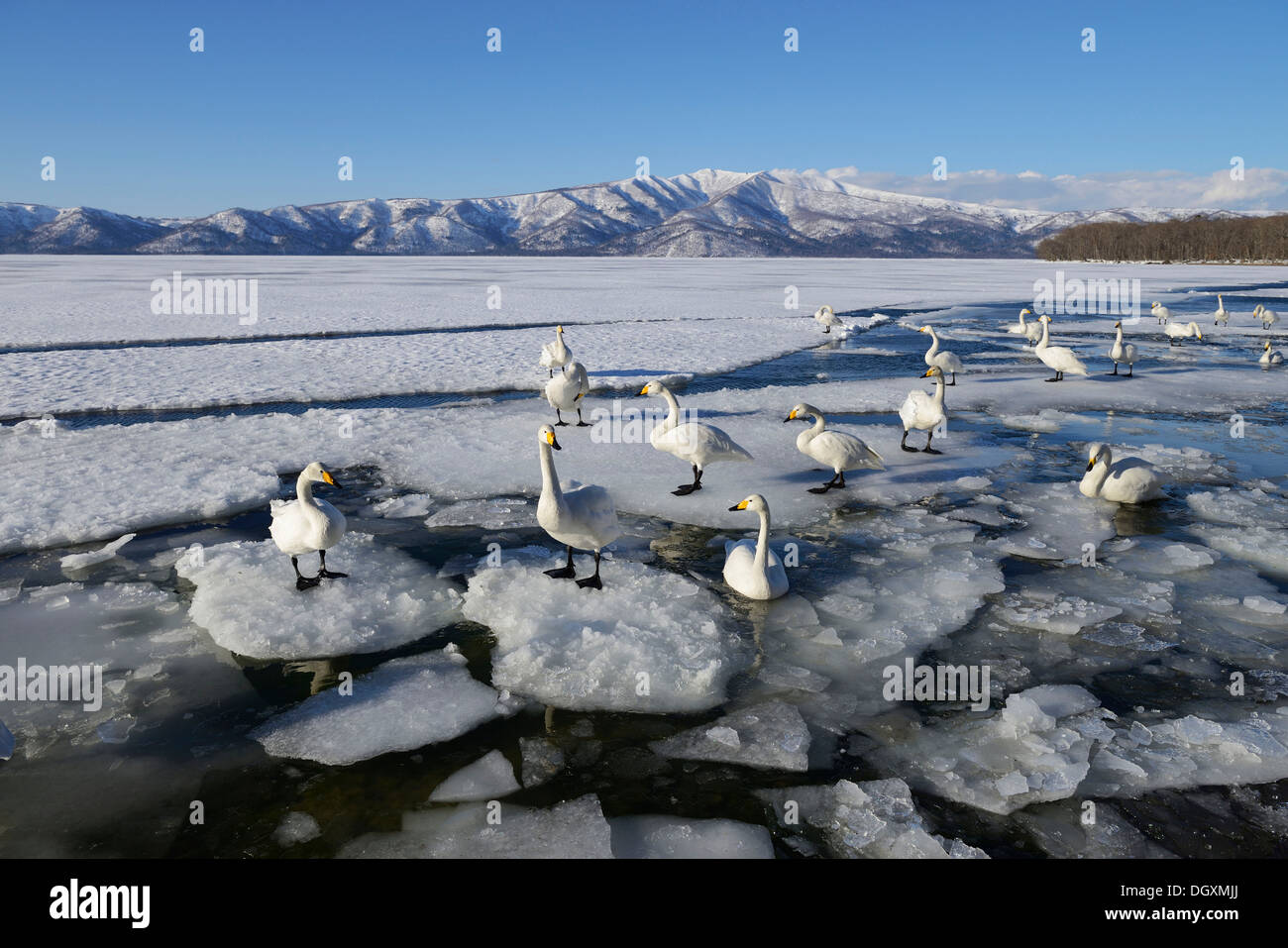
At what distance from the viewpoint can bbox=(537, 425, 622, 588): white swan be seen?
21.4 feet

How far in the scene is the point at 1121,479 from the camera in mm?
8891

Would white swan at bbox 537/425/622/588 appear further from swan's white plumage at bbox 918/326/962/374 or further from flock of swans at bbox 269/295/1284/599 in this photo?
swan's white plumage at bbox 918/326/962/374

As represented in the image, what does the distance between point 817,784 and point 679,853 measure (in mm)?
1030

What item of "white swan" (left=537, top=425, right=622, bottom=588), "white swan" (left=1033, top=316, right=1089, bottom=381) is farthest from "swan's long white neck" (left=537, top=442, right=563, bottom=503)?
"white swan" (left=1033, top=316, right=1089, bottom=381)

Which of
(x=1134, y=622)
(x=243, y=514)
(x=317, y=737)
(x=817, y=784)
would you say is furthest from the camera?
(x=243, y=514)

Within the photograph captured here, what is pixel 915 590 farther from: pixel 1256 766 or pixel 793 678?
pixel 1256 766

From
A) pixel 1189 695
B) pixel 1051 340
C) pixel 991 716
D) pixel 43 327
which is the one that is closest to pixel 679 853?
pixel 991 716

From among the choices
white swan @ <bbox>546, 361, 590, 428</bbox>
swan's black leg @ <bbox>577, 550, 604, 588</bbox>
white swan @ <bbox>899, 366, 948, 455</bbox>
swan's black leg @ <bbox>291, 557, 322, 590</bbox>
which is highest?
white swan @ <bbox>546, 361, 590, 428</bbox>

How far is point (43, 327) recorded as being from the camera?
1057 inches

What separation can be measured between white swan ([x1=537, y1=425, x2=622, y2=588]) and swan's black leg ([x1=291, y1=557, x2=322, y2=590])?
222 cm

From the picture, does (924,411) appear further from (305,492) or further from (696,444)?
(305,492)

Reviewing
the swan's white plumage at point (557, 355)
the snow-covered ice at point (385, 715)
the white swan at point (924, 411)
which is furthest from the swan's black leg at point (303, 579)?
the swan's white plumage at point (557, 355)

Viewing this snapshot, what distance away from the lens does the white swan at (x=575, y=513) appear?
21.4ft

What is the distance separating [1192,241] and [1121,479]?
13218 centimetres
